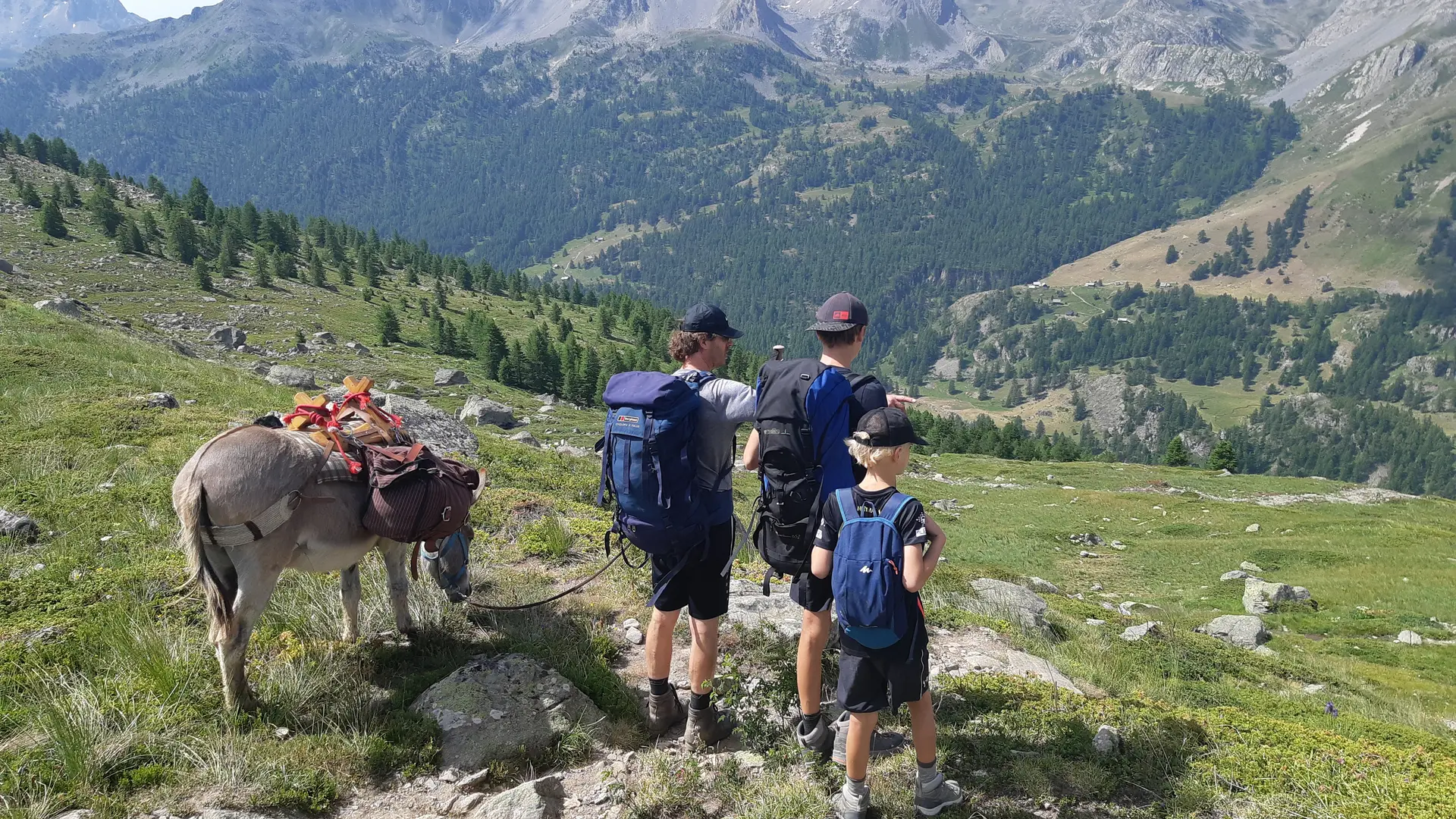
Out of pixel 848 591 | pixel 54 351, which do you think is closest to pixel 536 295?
pixel 54 351

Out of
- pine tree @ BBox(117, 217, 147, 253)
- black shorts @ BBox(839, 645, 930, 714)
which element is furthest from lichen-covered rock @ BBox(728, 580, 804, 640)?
pine tree @ BBox(117, 217, 147, 253)

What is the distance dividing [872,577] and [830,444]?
1.13 meters

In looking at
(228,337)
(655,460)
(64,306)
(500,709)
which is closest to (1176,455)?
(655,460)

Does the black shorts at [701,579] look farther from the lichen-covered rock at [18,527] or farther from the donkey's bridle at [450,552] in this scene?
the lichen-covered rock at [18,527]

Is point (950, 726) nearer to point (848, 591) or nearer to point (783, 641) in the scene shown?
point (783, 641)

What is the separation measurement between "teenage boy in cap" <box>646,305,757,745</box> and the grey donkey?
243 centimetres

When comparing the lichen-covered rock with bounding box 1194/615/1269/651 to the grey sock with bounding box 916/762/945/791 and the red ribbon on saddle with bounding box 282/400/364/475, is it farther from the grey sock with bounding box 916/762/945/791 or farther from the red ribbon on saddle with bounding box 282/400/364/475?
the red ribbon on saddle with bounding box 282/400/364/475

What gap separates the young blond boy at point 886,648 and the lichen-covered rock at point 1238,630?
13129mm

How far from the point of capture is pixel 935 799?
4691 mm

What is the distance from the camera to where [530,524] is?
1030 centimetres

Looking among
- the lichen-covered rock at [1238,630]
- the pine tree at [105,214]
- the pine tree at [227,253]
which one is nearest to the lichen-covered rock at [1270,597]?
the lichen-covered rock at [1238,630]

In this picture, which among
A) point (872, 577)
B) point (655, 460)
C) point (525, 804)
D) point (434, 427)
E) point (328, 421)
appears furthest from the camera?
point (434, 427)

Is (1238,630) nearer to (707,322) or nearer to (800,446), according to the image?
(800,446)

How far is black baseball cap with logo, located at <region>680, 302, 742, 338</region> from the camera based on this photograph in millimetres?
5091
